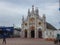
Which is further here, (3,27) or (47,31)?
(3,27)

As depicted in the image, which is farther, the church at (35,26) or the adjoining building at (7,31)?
the adjoining building at (7,31)

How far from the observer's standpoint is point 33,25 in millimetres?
69812

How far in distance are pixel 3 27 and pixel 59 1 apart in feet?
185

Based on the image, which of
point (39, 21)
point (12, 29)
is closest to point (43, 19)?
point (39, 21)

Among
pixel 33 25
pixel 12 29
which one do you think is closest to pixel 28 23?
pixel 33 25

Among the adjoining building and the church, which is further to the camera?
the adjoining building

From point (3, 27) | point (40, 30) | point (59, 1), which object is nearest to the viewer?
point (59, 1)

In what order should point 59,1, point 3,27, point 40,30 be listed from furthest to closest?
point 3,27 → point 40,30 → point 59,1

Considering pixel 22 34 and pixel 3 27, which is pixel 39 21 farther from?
pixel 3 27

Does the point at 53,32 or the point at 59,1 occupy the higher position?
the point at 59,1

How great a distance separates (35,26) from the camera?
6931cm

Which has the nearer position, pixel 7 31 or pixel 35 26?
pixel 35 26

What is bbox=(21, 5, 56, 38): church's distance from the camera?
68.4 meters

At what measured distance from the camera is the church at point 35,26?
68.4 m
